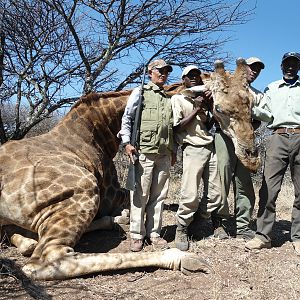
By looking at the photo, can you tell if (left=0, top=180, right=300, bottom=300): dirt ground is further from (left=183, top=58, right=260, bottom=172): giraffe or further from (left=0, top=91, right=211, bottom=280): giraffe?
(left=183, top=58, right=260, bottom=172): giraffe

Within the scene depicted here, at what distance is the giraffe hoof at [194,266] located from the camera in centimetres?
447

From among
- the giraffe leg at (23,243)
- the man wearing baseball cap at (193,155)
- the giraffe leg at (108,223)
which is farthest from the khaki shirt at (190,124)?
the giraffe leg at (23,243)

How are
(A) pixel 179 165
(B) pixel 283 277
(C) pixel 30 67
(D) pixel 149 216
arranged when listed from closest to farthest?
(B) pixel 283 277
(D) pixel 149 216
(C) pixel 30 67
(A) pixel 179 165

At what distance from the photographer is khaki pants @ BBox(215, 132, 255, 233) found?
5.35m

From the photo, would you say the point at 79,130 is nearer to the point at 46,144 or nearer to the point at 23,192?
the point at 46,144

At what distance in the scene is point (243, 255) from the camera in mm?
4945

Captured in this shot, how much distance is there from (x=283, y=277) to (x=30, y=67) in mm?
5998

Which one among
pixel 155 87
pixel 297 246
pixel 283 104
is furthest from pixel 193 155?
pixel 297 246

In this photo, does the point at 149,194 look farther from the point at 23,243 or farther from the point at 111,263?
the point at 23,243

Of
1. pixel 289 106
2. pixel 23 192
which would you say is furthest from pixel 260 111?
pixel 23 192

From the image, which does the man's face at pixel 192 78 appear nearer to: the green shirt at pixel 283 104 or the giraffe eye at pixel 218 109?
the giraffe eye at pixel 218 109

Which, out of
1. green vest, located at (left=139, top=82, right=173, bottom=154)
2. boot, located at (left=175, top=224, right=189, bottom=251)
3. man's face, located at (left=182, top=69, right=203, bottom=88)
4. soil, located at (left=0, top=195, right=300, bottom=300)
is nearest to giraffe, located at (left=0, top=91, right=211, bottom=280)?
soil, located at (left=0, top=195, right=300, bottom=300)

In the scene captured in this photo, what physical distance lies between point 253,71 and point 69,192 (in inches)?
102

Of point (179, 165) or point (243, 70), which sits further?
point (179, 165)
